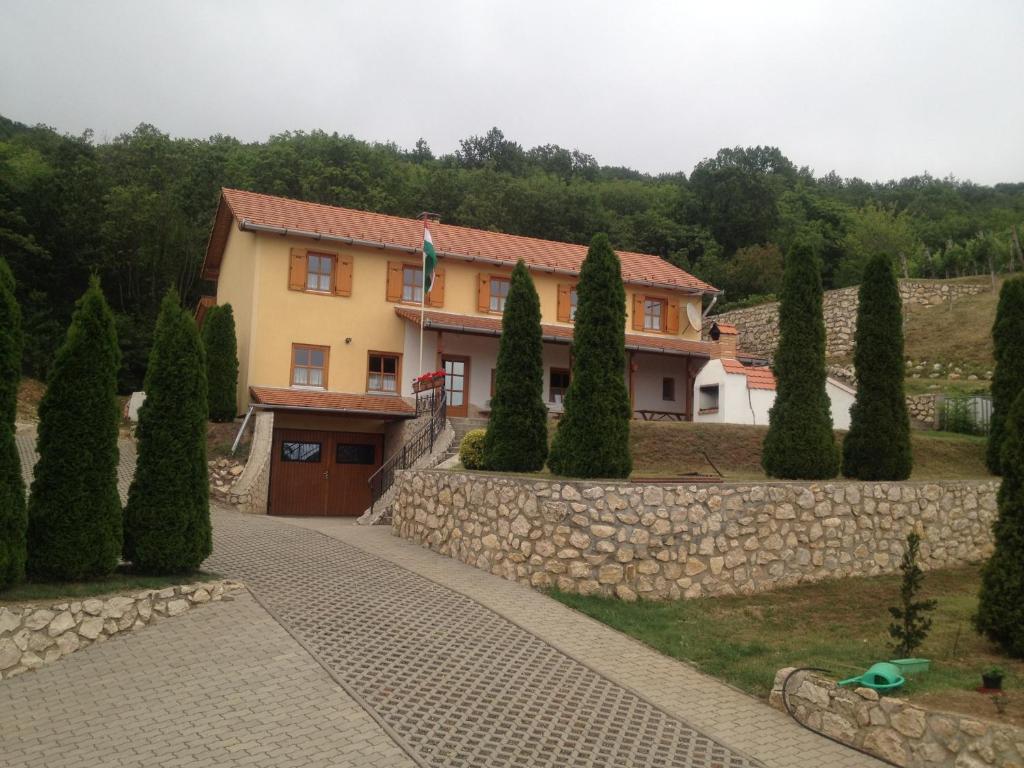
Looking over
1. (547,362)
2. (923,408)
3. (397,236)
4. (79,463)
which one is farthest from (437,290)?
(79,463)

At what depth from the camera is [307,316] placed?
74.9 ft

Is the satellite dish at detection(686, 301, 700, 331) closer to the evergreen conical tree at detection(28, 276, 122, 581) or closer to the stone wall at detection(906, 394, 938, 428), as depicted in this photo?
the stone wall at detection(906, 394, 938, 428)

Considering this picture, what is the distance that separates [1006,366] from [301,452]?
16.3m

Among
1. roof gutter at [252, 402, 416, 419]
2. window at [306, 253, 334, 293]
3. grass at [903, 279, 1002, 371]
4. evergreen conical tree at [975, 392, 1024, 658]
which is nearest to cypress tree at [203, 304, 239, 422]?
roof gutter at [252, 402, 416, 419]

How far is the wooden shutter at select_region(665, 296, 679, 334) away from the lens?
28.0 metres

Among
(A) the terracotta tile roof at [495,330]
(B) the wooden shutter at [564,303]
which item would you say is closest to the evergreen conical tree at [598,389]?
(A) the terracotta tile roof at [495,330]

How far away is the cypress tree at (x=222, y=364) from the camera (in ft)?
69.4

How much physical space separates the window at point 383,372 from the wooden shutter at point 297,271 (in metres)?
2.74

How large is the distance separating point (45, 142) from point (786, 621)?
43.1 m

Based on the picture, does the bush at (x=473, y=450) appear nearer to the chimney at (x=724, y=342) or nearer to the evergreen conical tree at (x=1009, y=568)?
the evergreen conical tree at (x=1009, y=568)

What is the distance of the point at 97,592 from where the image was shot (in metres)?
9.05

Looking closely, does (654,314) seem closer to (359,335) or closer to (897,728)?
(359,335)

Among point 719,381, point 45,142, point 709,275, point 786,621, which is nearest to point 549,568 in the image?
point 786,621

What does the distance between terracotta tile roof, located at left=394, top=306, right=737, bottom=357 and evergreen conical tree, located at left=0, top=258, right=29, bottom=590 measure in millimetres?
14093
